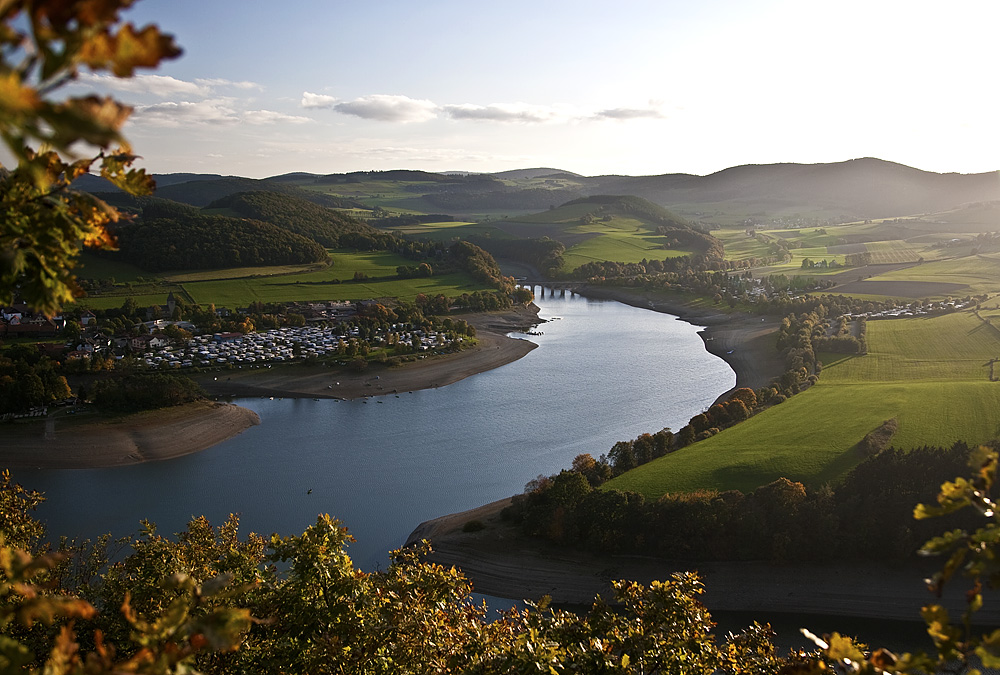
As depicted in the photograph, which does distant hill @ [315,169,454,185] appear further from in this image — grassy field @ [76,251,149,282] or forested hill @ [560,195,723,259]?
grassy field @ [76,251,149,282]

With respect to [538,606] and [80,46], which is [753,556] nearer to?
[538,606]

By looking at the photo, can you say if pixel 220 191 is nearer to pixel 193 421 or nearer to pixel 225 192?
pixel 225 192

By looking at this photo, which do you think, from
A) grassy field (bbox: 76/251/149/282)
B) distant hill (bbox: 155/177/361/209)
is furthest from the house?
distant hill (bbox: 155/177/361/209)

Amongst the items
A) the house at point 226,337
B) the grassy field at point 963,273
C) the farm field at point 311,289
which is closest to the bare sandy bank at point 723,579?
the house at point 226,337

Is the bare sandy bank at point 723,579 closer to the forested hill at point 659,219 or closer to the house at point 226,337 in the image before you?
the house at point 226,337

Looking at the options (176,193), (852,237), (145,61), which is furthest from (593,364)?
(176,193)

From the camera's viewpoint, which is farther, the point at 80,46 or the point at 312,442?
the point at 312,442

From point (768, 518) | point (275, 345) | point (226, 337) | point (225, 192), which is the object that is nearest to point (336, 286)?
point (226, 337)
